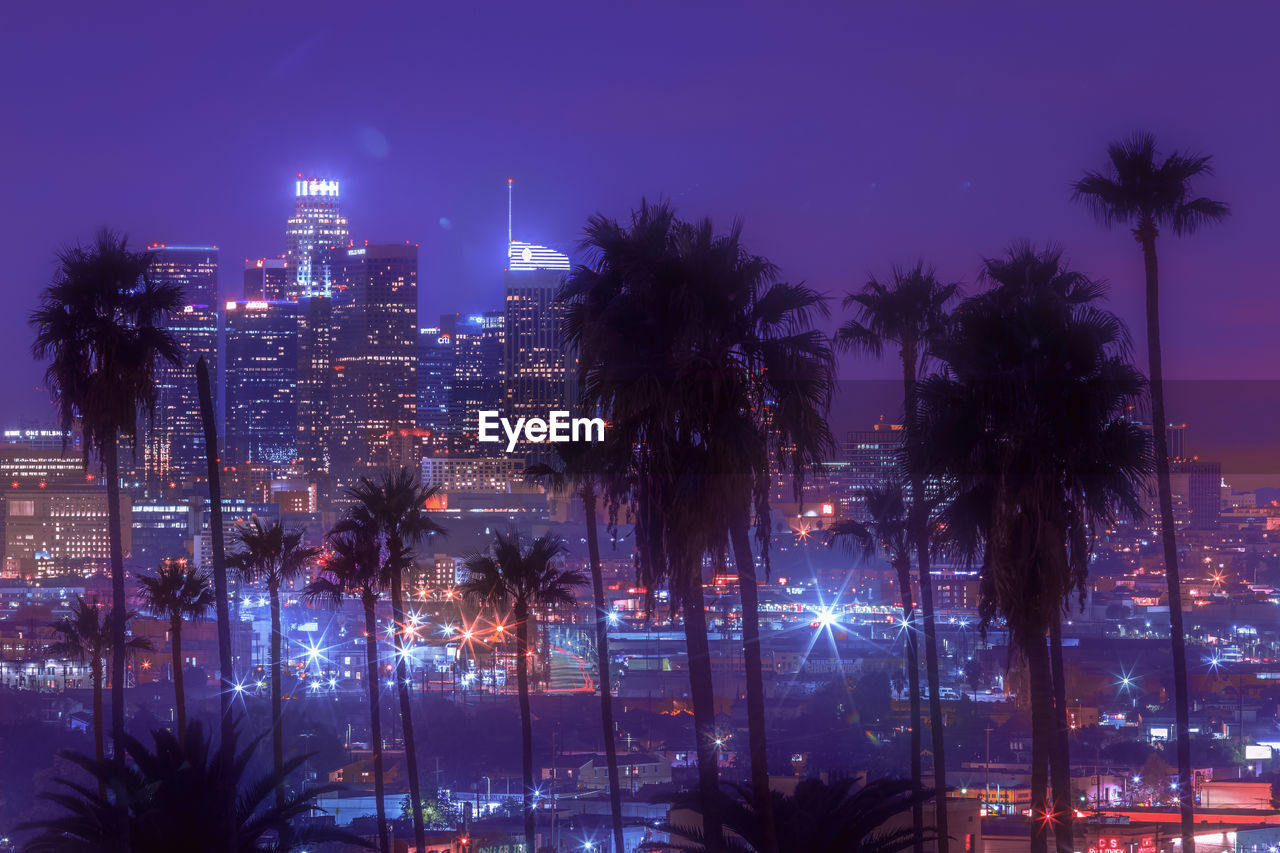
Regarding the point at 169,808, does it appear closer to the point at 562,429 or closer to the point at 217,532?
the point at 217,532

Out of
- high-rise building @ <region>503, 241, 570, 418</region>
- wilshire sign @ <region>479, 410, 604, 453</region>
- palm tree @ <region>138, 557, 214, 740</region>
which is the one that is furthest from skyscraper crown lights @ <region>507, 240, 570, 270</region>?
palm tree @ <region>138, 557, 214, 740</region>

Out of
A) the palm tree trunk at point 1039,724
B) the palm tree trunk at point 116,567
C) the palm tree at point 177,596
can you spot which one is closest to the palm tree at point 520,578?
the palm tree trunk at point 116,567

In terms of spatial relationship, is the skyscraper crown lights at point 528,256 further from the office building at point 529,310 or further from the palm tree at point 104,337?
the palm tree at point 104,337

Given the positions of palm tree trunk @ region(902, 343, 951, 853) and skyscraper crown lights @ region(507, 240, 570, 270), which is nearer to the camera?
palm tree trunk @ region(902, 343, 951, 853)

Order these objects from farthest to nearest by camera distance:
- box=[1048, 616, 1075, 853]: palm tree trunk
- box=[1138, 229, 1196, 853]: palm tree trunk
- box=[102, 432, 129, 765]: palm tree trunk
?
box=[102, 432, 129, 765]: palm tree trunk
box=[1138, 229, 1196, 853]: palm tree trunk
box=[1048, 616, 1075, 853]: palm tree trunk

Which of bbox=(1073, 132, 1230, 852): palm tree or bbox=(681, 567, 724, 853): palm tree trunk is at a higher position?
bbox=(1073, 132, 1230, 852): palm tree

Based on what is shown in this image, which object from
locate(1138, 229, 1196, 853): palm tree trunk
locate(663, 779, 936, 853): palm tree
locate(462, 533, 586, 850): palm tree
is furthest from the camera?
locate(462, 533, 586, 850): palm tree

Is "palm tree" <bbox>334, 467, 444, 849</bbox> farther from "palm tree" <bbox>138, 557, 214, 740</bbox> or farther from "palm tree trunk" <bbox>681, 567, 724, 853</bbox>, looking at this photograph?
"palm tree trunk" <bbox>681, 567, 724, 853</bbox>

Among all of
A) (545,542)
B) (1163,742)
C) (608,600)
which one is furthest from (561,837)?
(608,600)
